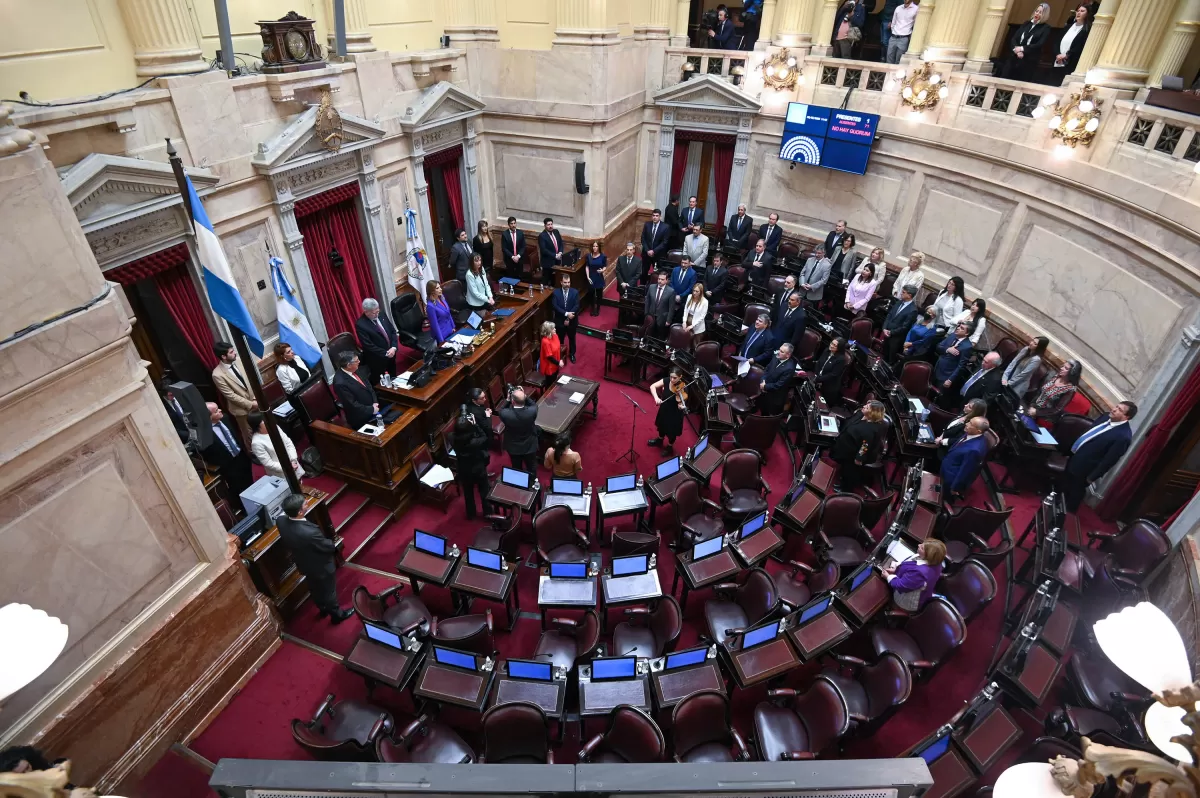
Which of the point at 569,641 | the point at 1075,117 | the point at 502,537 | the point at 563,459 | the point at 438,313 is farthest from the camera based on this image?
the point at 438,313

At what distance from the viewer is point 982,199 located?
402 inches

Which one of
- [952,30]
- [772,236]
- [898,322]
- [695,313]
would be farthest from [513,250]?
[952,30]

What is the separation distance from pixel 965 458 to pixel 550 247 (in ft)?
25.0

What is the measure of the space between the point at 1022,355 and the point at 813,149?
6.10 metres

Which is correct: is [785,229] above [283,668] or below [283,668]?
above

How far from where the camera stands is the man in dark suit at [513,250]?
11.6 meters

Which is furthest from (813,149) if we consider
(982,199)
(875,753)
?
(875,753)

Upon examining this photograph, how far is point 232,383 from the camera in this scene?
725cm

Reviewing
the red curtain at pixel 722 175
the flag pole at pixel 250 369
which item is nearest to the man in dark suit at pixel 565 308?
the flag pole at pixel 250 369

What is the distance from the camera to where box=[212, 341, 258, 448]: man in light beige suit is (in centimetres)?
716

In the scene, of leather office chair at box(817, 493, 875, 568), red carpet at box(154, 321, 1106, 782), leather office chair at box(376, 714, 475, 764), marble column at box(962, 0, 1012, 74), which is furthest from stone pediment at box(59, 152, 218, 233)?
marble column at box(962, 0, 1012, 74)

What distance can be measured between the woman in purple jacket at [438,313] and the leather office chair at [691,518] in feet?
15.4

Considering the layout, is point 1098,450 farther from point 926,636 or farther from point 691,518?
point 691,518

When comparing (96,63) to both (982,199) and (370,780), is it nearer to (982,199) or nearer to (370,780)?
(370,780)
